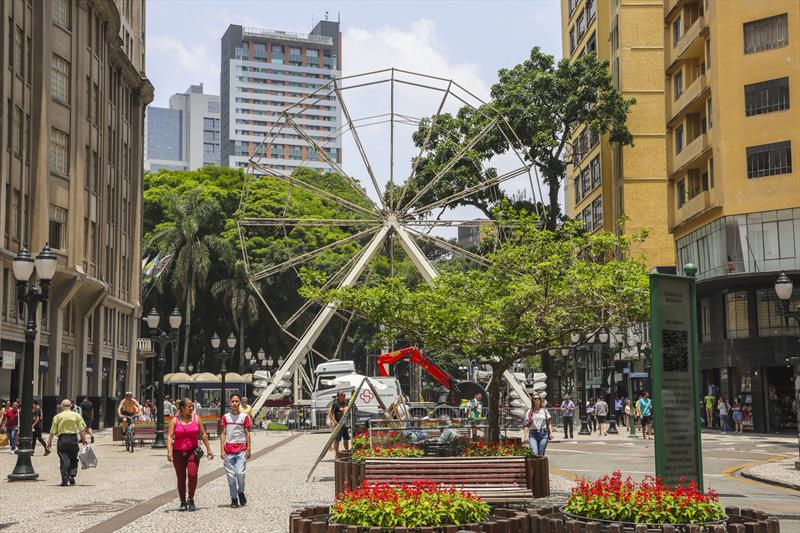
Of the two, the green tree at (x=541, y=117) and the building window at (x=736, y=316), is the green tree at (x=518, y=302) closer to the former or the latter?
the building window at (x=736, y=316)

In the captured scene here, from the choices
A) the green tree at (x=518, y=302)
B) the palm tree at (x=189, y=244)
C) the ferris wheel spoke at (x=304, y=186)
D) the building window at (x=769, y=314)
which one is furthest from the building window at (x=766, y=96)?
the palm tree at (x=189, y=244)

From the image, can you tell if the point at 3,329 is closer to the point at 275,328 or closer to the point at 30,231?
the point at 30,231

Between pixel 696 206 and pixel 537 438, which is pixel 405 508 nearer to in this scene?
pixel 537 438

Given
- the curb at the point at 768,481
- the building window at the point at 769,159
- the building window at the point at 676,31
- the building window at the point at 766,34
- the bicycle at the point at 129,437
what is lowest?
the curb at the point at 768,481

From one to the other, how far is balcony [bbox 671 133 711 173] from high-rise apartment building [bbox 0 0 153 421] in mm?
27872

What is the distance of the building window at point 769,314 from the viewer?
44.8 meters

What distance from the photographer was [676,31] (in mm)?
52656

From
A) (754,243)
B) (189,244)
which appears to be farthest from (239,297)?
(754,243)

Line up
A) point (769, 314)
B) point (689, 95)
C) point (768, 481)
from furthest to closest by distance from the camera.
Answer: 1. point (689, 95)
2. point (769, 314)
3. point (768, 481)

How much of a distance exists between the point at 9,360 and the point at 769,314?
31104mm

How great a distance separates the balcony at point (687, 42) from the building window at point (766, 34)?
3.04 meters

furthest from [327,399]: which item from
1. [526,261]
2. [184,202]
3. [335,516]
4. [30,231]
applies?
[335,516]

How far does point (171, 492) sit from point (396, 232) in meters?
24.2

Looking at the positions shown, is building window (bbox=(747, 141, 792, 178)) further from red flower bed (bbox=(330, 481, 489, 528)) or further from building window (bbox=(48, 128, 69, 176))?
red flower bed (bbox=(330, 481, 489, 528))
